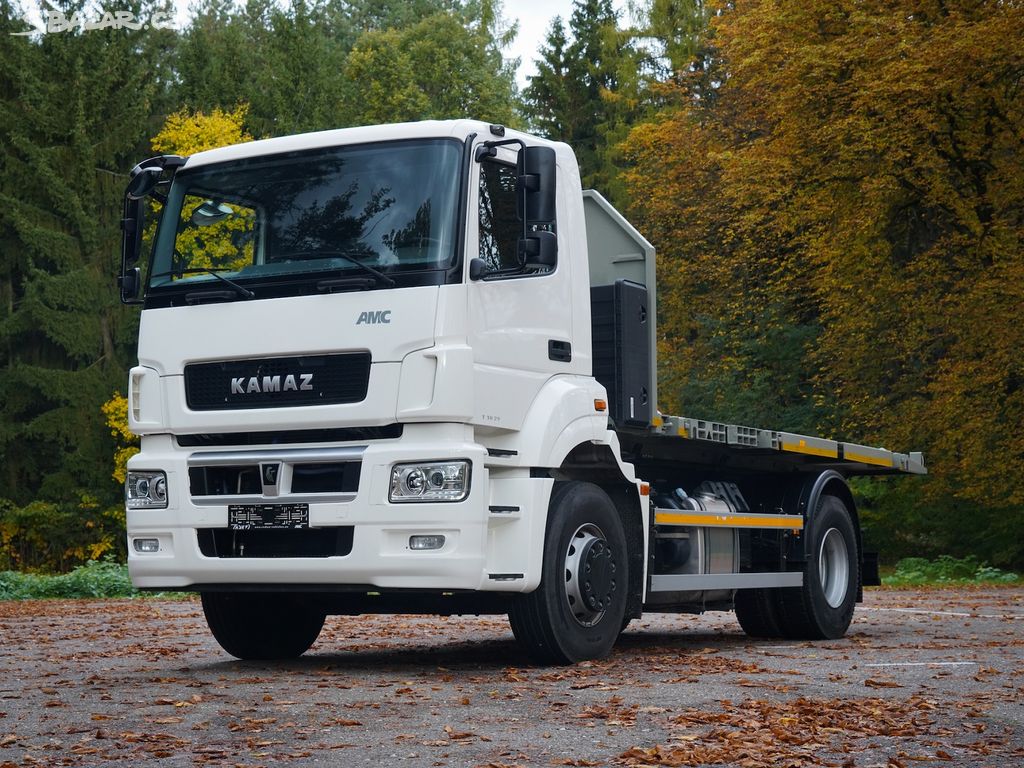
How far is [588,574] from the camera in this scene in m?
9.63

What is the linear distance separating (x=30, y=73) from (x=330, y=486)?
127 ft

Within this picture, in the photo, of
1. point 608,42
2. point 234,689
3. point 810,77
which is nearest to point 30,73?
point 608,42


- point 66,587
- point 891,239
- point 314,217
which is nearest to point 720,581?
point 314,217

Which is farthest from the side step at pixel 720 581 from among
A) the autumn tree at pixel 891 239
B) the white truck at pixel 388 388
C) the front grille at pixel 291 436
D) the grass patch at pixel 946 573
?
the autumn tree at pixel 891 239

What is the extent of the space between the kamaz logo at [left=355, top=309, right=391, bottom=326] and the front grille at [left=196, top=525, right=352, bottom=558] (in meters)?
1.15

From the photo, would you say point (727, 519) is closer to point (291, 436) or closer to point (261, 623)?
point (261, 623)

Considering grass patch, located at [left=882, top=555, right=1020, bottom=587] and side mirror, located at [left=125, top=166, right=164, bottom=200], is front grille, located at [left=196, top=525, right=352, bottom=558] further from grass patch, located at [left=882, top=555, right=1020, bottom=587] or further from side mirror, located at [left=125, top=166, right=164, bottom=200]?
grass patch, located at [left=882, top=555, right=1020, bottom=587]

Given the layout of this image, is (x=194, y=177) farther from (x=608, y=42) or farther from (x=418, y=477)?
(x=608, y=42)

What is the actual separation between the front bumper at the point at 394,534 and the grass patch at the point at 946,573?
1816 cm

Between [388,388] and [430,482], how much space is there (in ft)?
1.89

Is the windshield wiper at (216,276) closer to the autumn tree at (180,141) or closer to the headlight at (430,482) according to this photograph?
the headlight at (430,482)

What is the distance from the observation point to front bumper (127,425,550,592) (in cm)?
870

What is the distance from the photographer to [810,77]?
28.5 metres

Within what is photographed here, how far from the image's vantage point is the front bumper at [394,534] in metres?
8.70
